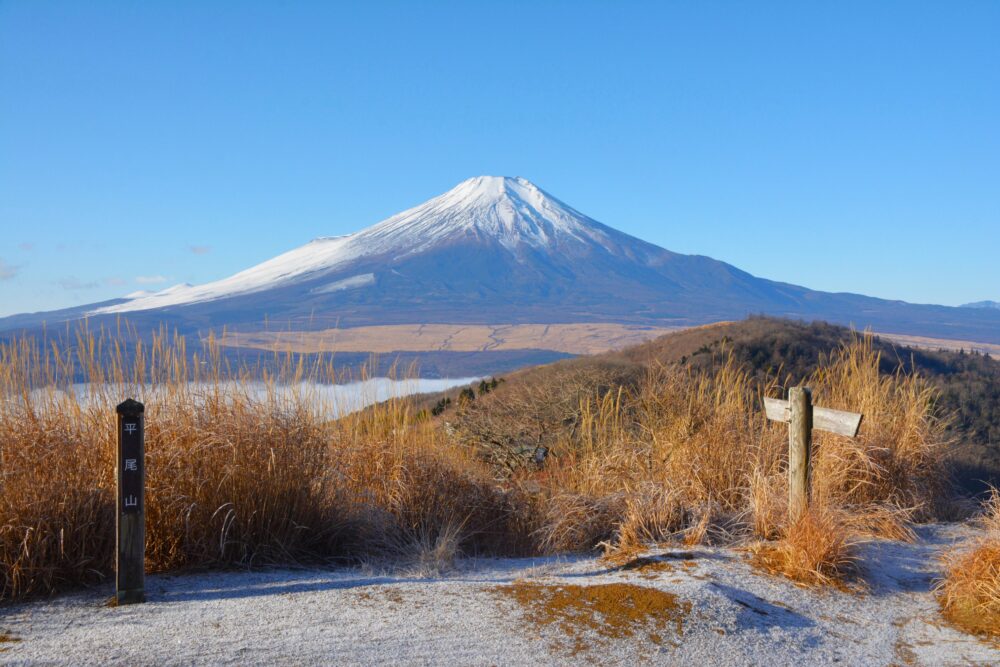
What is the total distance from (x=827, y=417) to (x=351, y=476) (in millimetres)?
3594

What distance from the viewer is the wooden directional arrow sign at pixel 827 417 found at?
5922 millimetres

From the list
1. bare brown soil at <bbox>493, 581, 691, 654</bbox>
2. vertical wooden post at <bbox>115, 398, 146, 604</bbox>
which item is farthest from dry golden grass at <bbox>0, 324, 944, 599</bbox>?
bare brown soil at <bbox>493, 581, 691, 654</bbox>

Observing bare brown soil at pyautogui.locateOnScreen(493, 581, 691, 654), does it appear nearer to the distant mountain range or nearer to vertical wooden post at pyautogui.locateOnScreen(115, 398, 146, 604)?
vertical wooden post at pyautogui.locateOnScreen(115, 398, 146, 604)

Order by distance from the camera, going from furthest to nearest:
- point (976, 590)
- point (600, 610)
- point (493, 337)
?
point (493, 337) < point (976, 590) < point (600, 610)

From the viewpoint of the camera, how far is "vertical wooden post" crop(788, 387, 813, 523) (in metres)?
5.95

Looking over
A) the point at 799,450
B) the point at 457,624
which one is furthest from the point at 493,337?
the point at 457,624

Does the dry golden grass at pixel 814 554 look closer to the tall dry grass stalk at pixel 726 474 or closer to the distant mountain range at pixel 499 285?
the tall dry grass stalk at pixel 726 474

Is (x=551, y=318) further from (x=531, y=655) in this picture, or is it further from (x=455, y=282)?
(x=531, y=655)

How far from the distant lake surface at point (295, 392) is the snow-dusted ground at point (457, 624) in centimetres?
132

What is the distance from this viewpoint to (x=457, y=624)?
4.45 metres

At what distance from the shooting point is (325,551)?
5.92 metres

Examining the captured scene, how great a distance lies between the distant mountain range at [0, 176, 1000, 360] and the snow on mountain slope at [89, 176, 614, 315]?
0.30 meters

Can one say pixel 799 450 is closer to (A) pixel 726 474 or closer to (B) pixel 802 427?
(B) pixel 802 427

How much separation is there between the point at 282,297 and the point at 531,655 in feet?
429
